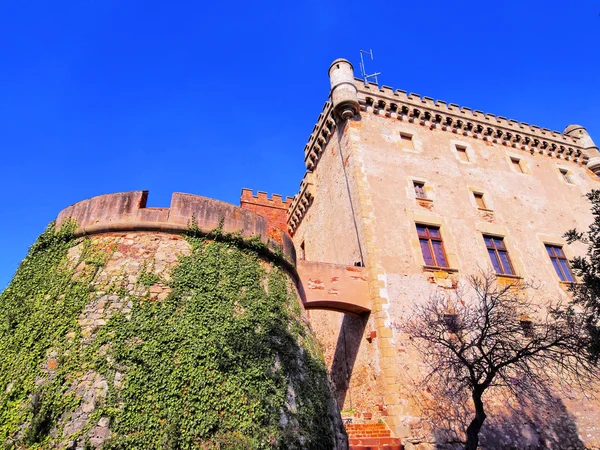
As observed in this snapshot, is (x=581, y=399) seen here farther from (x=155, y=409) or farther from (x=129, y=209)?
(x=129, y=209)

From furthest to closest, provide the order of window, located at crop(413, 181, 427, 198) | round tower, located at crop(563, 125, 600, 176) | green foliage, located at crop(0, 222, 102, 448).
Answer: round tower, located at crop(563, 125, 600, 176)
window, located at crop(413, 181, 427, 198)
green foliage, located at crop(0, 222, 102, 448)

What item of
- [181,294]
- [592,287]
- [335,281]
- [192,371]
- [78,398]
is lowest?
[78,398]

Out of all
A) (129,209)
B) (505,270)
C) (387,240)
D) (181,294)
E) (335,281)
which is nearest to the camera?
(181,294)

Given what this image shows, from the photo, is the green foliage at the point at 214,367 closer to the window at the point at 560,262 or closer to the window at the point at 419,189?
the window at the point at 419,189

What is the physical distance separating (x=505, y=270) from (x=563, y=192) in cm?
763

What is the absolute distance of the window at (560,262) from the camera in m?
14.8

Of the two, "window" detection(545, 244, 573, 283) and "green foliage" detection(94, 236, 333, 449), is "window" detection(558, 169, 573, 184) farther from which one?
"green foliage" detection(94, 236, 333, 449)

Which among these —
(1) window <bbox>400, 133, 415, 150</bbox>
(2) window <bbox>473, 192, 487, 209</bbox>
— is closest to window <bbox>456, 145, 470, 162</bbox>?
(2) window <bbox>473, 192, 487, 209</bbox>

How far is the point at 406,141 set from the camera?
1620cm

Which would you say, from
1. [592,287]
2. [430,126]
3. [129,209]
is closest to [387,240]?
[592,287]

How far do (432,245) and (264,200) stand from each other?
12246mm

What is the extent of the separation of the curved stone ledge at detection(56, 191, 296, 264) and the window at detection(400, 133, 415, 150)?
10457mm

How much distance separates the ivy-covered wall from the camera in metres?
4.87

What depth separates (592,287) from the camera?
10.6m
